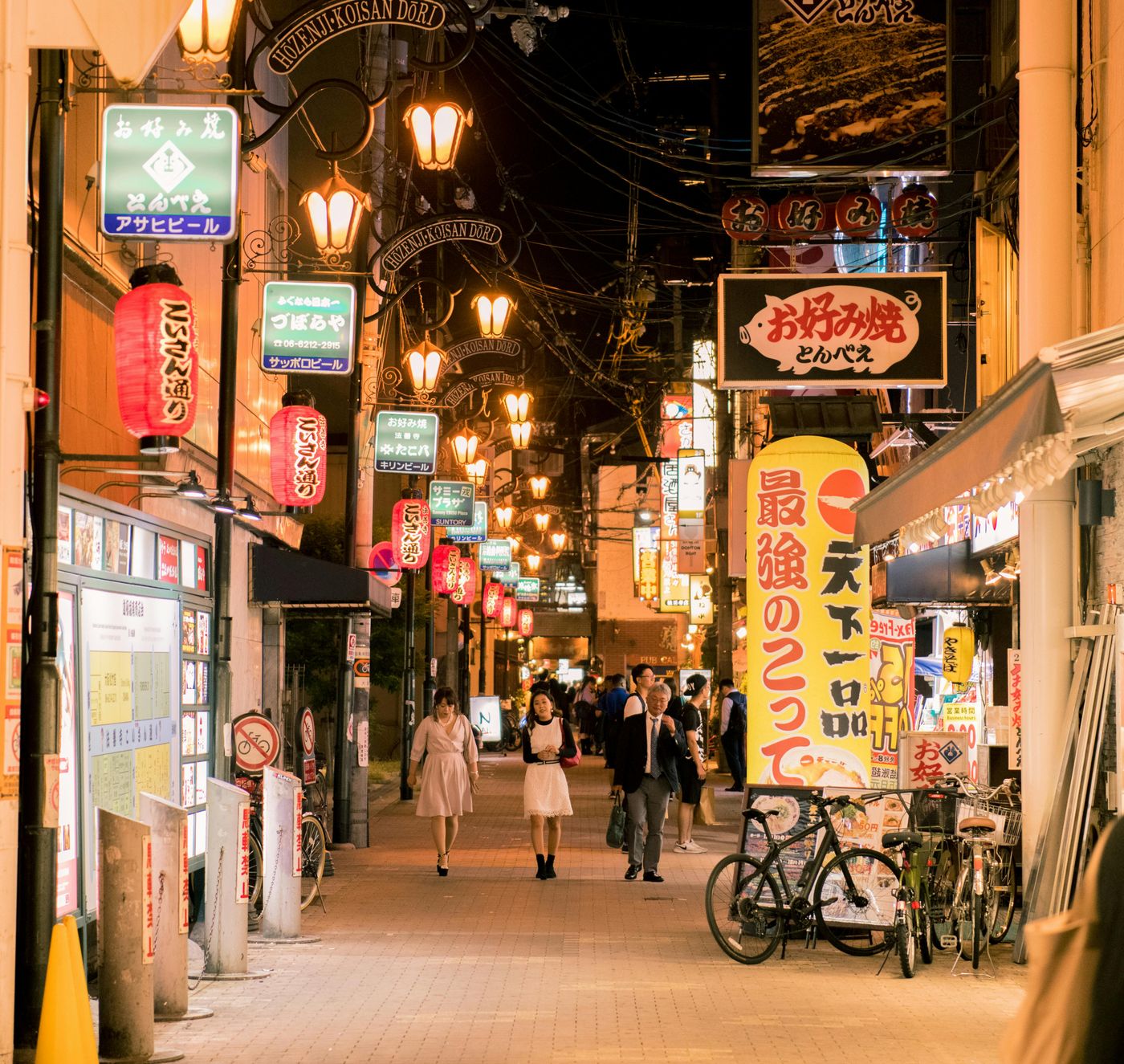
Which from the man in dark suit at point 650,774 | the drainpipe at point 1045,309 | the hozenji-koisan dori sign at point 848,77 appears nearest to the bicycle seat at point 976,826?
the drainpipe at point 1045,309

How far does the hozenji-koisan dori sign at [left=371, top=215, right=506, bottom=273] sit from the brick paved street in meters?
7.59

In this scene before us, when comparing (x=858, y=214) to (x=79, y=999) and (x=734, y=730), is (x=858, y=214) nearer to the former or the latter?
(x=734, y=730)

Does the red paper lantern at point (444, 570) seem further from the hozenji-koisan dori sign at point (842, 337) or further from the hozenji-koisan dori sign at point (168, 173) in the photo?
the hozenji-koisan dori sign at point (168, 173)

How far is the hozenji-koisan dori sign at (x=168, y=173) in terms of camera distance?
11164 mm

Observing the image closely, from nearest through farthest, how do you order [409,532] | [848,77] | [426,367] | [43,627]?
[43,627] → [848,77] → [426,367] → [409,532]

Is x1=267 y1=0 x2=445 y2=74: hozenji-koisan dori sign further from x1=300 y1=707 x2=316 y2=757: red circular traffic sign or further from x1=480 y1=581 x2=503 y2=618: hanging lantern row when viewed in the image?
x1=480 y1=581 x2=503 y2=618: hanging lantern row

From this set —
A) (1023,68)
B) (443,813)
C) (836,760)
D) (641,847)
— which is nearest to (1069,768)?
(836,760)

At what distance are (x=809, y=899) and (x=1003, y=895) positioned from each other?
1716 millimetres

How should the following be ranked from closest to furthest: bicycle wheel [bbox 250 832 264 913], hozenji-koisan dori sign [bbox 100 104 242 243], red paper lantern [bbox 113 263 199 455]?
hozenji-koisan dori sign [bbox 100 104 242 243], red paper lantern [bbox 113 263 199 455], bicycle wheel [bbox 250 832 264 913]

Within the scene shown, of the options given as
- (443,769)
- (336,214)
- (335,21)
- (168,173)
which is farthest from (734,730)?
(168,173)

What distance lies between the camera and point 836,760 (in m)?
14.8

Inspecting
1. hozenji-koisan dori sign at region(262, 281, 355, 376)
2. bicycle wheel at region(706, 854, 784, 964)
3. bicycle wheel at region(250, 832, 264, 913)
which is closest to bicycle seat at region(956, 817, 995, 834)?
bicycle wheel at region(706, 854, 784, 964)

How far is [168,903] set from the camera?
1025 cm

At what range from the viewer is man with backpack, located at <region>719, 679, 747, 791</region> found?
2889 cm
